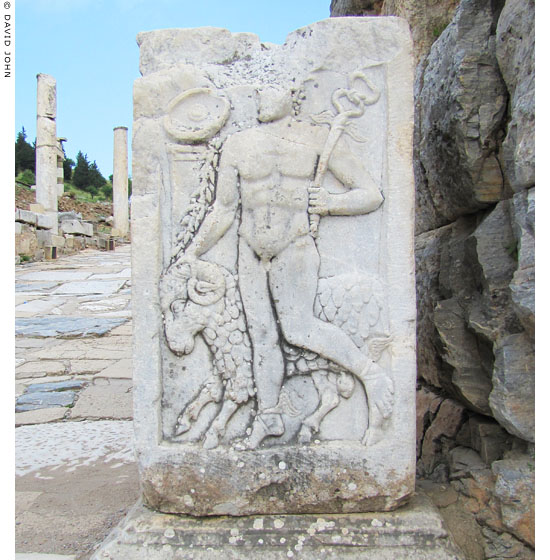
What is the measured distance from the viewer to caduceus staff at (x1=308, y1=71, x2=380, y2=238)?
207 centimetres

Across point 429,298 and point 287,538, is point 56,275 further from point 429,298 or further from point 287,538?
point 287,538

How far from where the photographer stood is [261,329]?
209 cm

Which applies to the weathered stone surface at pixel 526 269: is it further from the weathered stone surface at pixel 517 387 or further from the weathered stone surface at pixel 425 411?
the weathered stone surface at pixel 425 411

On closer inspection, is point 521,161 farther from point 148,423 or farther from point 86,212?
point 86,212

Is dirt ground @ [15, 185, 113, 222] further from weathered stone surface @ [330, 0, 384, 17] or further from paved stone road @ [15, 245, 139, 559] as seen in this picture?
weathered stone surface @ [330, 0, 384, 17]

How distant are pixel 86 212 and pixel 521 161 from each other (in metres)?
18.3

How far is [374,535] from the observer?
1942 mm

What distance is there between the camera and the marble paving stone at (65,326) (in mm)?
5730

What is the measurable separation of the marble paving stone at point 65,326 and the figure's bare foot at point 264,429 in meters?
4.10

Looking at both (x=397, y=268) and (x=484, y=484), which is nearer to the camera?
(x=397, y=268)

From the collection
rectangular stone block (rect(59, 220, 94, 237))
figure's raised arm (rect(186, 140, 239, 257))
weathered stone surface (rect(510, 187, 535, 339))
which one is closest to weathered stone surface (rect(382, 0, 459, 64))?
weathered stone surface (rect(510, 187, 535, 339))

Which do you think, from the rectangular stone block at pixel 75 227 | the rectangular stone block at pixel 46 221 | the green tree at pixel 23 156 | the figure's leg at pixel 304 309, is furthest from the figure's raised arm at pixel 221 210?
the green tree at pixel 23 156

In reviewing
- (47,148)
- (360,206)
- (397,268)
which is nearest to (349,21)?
(360,206)

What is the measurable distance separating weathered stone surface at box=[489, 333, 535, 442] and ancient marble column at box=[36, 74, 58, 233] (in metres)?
14.1
